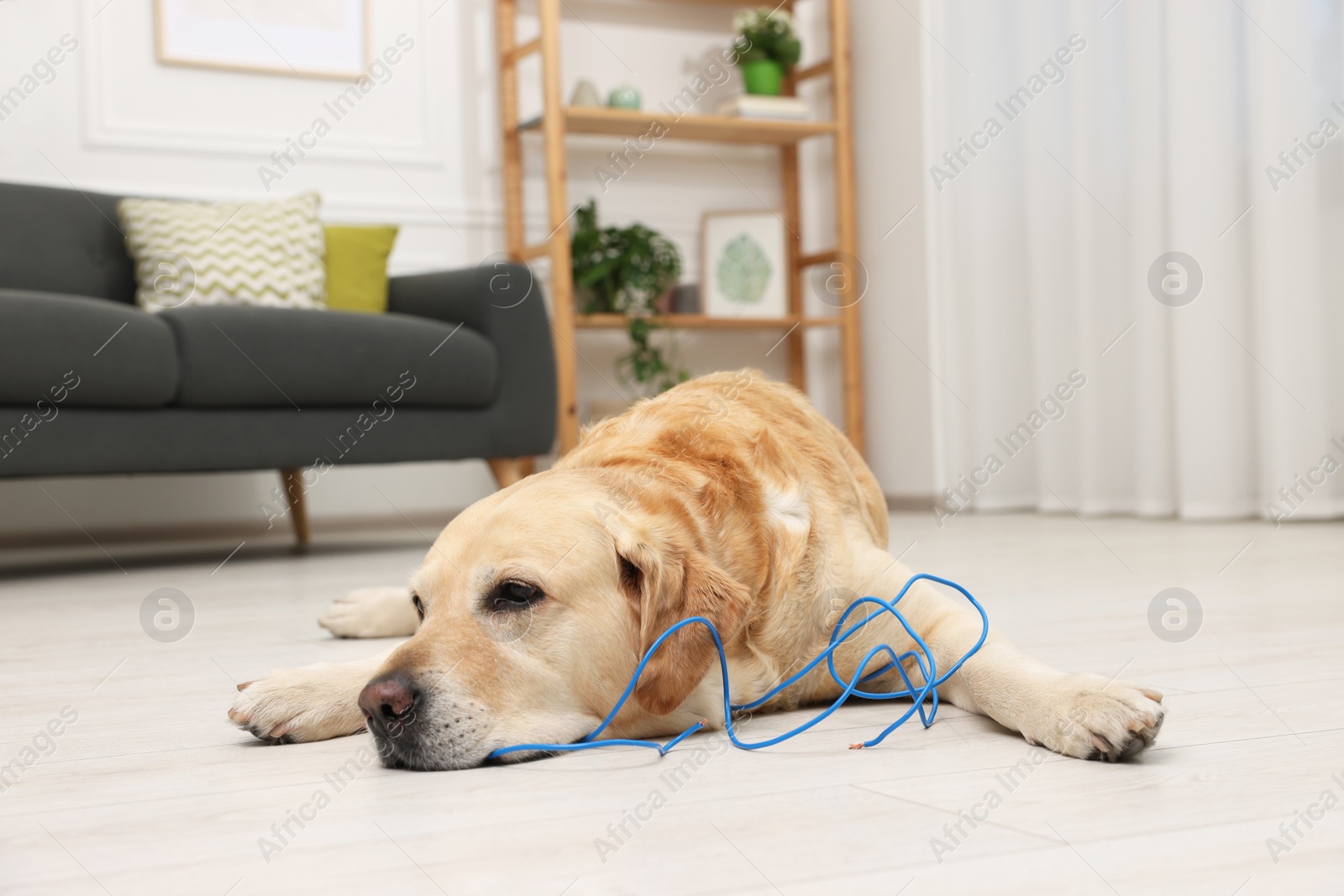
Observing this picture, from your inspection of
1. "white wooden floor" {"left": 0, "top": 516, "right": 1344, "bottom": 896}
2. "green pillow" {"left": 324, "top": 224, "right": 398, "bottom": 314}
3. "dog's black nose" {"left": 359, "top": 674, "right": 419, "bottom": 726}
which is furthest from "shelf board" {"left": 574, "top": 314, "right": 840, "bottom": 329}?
"dog's black nose" {"left": 359, "top": 674, "right": 419, "bottom": 726}

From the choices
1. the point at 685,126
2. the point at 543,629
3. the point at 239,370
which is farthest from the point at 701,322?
the point at 543,629

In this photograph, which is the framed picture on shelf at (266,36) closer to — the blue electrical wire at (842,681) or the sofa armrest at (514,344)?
the sofa armrest at (514,344)

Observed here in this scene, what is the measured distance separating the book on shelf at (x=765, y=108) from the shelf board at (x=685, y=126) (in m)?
0.03

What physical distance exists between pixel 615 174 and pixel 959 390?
1726 millimetres

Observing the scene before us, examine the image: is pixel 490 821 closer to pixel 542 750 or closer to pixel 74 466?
pixel 542 750

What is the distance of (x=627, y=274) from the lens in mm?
4730

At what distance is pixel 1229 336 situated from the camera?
143 inches

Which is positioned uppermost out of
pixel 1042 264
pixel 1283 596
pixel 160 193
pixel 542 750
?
pixel 160 193

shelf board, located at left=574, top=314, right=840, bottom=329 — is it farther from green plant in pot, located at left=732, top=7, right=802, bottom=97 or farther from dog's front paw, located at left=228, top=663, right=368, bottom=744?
dog's front paw, located at left=228, top=663, right=368, bottom=744

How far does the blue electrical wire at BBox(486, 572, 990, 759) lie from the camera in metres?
1.17

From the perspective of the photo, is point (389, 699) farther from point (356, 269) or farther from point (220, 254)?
point (356, 269)

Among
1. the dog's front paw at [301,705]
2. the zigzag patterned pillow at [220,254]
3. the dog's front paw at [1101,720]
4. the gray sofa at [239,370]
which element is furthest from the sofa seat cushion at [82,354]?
the dog's front paw at [1101,720]

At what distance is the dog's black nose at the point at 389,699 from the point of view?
3.56 feet

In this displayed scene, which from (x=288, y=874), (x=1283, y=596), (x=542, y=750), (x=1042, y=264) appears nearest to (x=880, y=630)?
(x=542, y=750)
